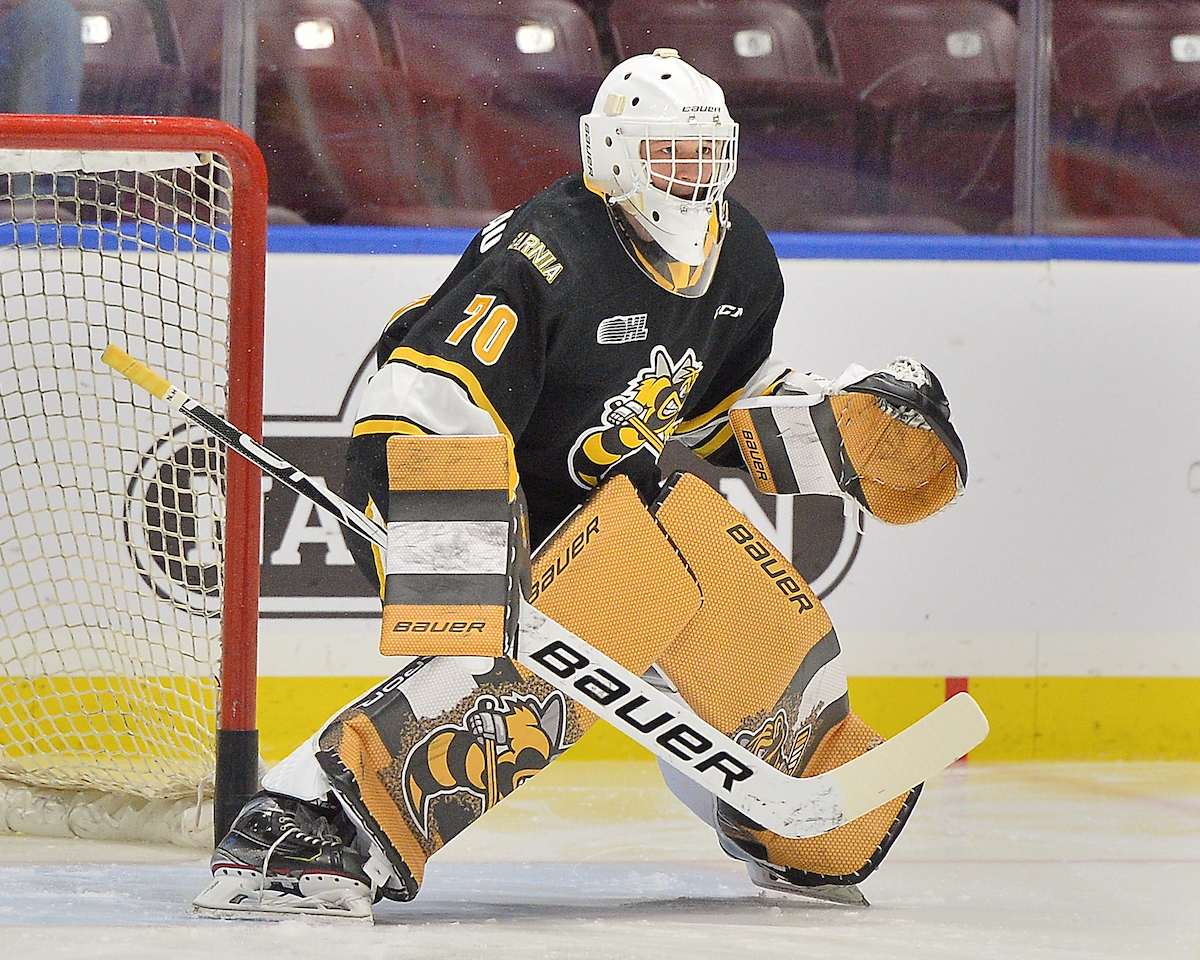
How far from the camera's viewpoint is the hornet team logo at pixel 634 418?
184cm

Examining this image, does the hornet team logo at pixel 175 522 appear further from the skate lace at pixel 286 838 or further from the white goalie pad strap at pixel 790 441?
the white goalie pad strap at pixel 790 441

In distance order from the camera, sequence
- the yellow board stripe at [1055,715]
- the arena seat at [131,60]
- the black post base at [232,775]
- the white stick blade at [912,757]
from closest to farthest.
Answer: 1. the white stick blade at [912,757]
2. the black post base at [232,775]
3. the arena seat at [131,60]
4. the yellow board stripe at [1055,715]

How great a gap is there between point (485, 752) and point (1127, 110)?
1.95m

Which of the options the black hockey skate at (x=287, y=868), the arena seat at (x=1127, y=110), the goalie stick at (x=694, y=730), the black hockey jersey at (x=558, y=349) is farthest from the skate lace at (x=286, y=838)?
the arena seat at (x=1127, y=110)

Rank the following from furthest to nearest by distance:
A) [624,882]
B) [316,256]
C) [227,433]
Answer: [316,256]
[624,882]
[227,433]

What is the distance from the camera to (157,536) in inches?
102

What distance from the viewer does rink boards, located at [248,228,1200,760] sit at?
9.27 ft

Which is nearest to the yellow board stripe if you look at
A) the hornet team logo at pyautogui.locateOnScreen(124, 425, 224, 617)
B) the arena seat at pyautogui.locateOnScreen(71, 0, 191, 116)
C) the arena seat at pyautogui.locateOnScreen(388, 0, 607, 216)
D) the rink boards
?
the rink boards

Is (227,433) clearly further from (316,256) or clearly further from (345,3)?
(345,3)

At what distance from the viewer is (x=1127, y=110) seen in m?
2.98

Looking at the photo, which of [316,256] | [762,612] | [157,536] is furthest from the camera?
[316,256]

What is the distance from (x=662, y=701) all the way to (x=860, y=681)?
1.22 meters

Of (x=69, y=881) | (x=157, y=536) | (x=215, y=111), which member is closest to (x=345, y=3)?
(x=215, y=111)

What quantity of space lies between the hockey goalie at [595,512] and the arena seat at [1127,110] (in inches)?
47.1
